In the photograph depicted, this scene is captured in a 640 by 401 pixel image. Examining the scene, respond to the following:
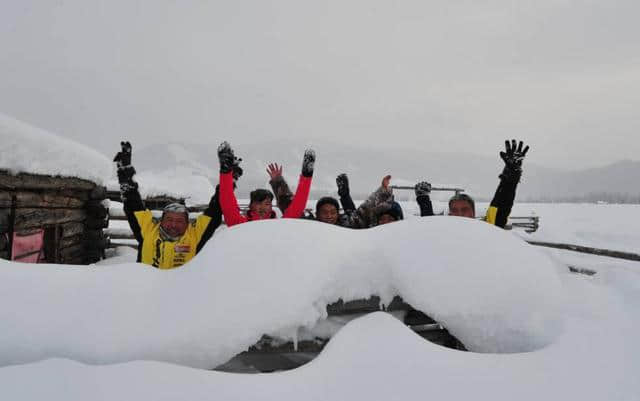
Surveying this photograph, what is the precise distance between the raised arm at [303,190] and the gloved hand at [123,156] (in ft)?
5.96

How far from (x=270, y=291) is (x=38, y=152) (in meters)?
3.61

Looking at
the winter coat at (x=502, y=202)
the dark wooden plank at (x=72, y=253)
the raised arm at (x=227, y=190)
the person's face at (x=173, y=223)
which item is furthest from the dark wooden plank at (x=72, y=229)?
the winter coat at (x=502, y=202)

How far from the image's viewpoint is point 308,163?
4.23 m

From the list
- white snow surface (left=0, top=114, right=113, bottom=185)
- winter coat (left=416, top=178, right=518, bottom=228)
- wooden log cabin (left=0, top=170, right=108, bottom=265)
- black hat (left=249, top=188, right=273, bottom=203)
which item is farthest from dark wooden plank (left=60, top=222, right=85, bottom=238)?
winter coat (left=416, top=178, right=518, bottom=228)

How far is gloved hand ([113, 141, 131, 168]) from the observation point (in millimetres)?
3996

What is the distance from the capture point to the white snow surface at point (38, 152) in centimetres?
338

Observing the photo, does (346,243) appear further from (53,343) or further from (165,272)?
(53,343)

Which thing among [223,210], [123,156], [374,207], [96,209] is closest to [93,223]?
[96,209]

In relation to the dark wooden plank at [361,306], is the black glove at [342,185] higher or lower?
higher

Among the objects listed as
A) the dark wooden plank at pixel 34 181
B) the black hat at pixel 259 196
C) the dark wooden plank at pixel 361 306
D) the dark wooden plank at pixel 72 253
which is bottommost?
the dark wooden plank at pixel 72 253

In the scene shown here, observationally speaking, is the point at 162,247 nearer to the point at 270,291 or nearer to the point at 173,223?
the point at 173,223

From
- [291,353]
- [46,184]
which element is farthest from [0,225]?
[291,353]

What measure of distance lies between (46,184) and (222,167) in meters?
2.49

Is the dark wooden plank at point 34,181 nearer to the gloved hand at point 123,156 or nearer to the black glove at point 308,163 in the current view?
the gloved hand at point 123,156
